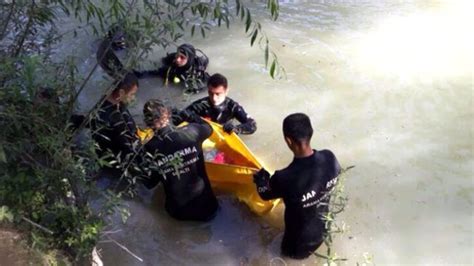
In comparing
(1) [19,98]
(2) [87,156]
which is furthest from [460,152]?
(1) [19,98]

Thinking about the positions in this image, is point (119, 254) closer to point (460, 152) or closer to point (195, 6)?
point (195, 6)

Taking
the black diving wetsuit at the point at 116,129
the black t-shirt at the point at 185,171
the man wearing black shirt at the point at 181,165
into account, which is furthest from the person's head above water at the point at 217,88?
the black diving wetsuit at the point at 116,129

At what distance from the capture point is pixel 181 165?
3.94 meters

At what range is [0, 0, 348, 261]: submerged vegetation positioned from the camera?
289 cm

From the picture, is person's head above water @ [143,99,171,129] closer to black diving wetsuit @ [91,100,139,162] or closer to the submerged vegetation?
black diving wetsuit @ [91,100,139,162]

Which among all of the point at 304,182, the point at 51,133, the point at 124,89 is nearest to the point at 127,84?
the point at 124,89

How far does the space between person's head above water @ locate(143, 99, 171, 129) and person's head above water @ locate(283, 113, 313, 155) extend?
0.86 meters

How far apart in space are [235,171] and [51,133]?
1983 mm

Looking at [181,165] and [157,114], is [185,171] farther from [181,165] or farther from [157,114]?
[157,114]

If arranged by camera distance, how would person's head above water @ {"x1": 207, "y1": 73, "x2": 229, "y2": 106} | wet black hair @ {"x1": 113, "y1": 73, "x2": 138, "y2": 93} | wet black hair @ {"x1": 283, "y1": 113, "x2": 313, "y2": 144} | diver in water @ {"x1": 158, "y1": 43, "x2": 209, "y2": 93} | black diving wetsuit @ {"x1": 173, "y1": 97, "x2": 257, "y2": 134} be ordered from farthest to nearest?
diver in water @ {"x1": 158, "y1": 43, "x2": 209, "y2": 93}, black diving wetsuit @ {"x1": 173, "y1": 97, "x2": 257, "y2": 134}, person's head above water @ {"x1": 207, "y1": 73, "x2": 229, "y2": 106}, wet black hair @ {"x1": 113, "y1": 73, "x2": 138, "y2": 93}, wet black hair @ {"x1": 283, "y1": 113, "x2": 313, "y2": 144}

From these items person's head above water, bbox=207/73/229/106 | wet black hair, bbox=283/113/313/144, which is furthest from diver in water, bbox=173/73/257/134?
wet black hair, bbox=283/113/313/144

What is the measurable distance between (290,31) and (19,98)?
17.5 feet

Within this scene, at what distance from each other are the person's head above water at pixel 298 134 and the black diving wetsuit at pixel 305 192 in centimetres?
8

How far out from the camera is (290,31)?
7652 mm
